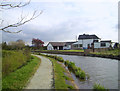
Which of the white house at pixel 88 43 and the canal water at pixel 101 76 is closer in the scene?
the canal water at pixel 101 76

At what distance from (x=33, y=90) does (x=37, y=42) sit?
184 ft

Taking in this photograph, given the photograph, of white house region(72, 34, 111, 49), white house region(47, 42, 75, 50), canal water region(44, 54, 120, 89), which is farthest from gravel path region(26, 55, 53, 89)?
white house region(47, 42, 75, 50)

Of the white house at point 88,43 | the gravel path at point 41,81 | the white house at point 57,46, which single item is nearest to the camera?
the gravel path at point 41,81

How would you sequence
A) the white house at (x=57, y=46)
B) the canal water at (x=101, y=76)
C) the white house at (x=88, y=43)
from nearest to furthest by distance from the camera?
the canal water at (x=101, y=76) < the white house at (x=88, y=43) < the white house at (x=57, y=46)

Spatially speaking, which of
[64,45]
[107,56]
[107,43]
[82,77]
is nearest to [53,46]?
[64,45]

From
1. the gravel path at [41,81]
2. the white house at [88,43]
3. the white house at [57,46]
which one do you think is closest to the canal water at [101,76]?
the gravel path at [41,81]

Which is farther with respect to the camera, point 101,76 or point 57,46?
point 57,46

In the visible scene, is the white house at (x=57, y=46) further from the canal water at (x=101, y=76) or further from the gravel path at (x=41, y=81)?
the gravel path at (x=41, y=81)

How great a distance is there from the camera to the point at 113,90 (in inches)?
281

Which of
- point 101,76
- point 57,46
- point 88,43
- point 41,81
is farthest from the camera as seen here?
point 57,46

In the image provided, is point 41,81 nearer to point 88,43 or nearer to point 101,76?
point 101,76

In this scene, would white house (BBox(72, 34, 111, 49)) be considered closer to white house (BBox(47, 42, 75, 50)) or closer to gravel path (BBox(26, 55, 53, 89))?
white house (BBox(47, 42, 75, 50))

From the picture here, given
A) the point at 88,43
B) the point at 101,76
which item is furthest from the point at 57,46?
the point at 101,76

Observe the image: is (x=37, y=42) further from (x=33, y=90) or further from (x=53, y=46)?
(x=33, y=90)
